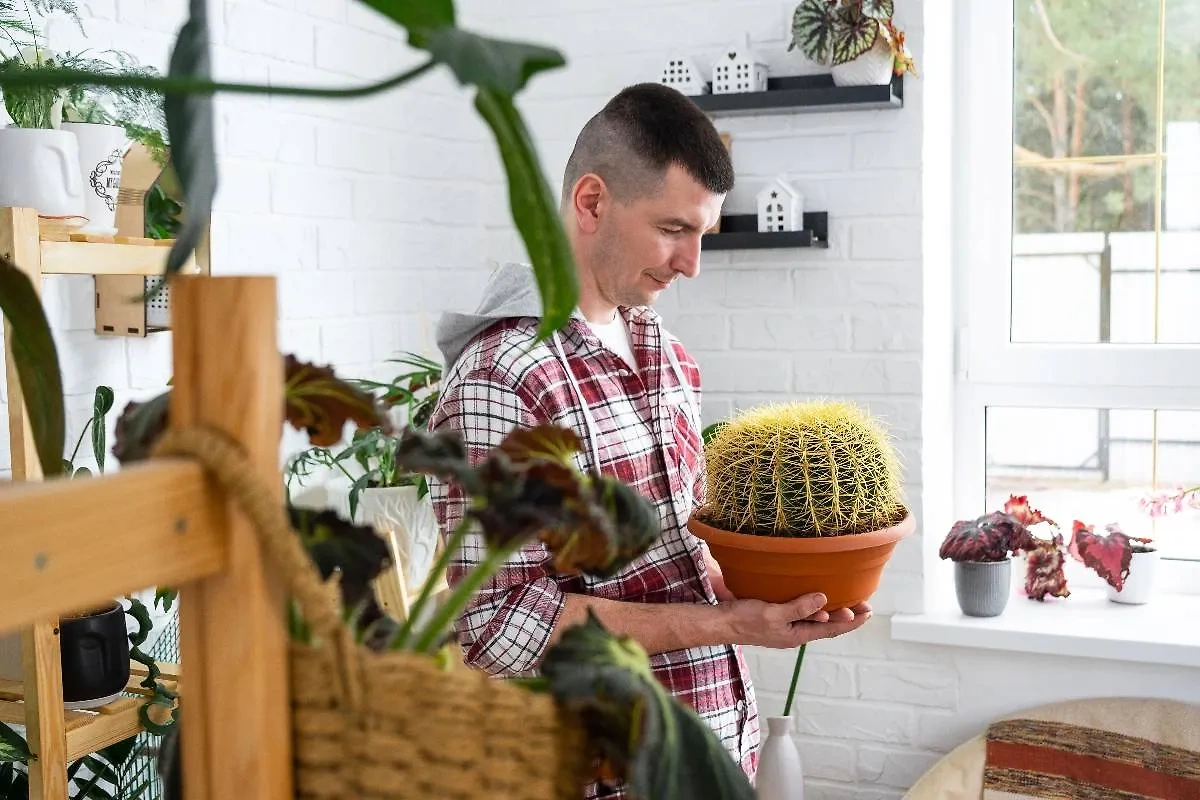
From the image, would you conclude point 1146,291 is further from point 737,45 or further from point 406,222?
point 406,222

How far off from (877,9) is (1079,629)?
126 centimetres

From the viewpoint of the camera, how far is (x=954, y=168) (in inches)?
105

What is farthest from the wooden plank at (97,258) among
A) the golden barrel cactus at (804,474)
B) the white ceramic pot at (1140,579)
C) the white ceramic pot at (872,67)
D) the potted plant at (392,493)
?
the white ceramic pot at (1140,579)

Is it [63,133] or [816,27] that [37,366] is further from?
[816,27]

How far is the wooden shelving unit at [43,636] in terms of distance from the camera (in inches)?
56.1

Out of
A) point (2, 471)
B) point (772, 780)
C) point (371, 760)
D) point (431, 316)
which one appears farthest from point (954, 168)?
point (371, 760)

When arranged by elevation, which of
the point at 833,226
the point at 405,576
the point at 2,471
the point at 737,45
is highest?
the point at 737,45

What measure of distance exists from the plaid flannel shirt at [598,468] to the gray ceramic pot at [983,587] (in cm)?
85

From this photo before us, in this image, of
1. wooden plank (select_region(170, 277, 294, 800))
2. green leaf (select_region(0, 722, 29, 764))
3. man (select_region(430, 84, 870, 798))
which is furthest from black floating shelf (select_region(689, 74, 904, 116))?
wooden plank (select_region(170, 277, 294, 800))

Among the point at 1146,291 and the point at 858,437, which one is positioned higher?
the point at 1146,291

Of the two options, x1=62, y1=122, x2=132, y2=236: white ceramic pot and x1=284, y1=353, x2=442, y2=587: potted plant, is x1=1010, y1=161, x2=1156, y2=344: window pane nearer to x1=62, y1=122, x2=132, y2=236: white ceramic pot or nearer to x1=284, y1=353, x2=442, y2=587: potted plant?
x1=284, y1=353, x2=442, y2=587: potted plant

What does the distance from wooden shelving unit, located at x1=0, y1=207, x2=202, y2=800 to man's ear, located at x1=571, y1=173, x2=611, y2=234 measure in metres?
0.58

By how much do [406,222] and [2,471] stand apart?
111cm

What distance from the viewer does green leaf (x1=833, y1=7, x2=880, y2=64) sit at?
2.32 meters
